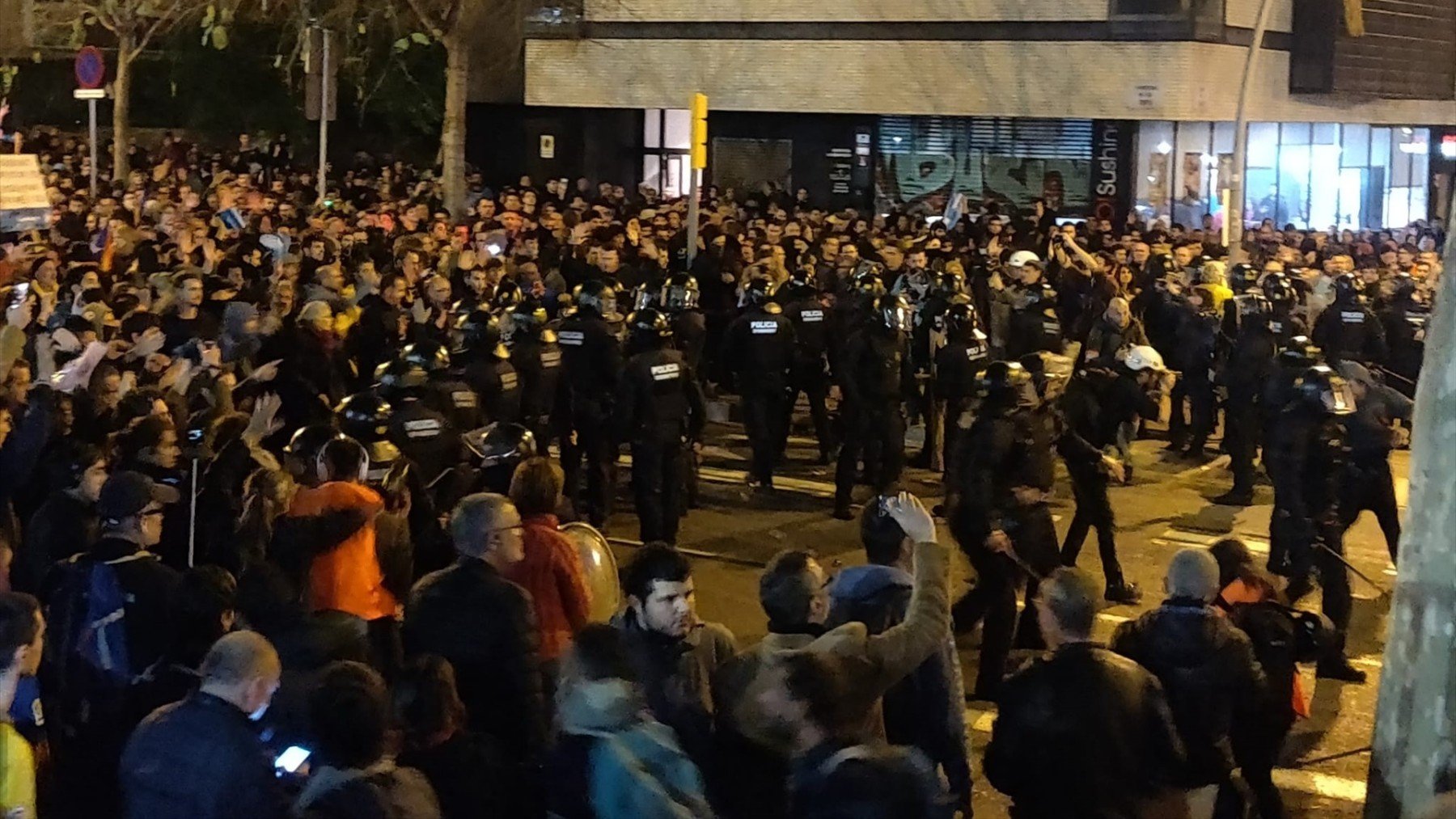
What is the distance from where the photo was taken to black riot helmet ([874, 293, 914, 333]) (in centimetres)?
1234

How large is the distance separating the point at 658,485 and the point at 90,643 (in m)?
5.77

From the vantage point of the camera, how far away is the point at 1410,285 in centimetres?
1576

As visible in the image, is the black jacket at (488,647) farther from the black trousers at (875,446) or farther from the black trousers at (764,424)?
the black trousers at (764,424)

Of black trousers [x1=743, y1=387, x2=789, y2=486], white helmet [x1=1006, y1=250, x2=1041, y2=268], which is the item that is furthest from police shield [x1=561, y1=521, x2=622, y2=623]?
white helmet [x1=1006, y1=250, x2=1041, y2=268]

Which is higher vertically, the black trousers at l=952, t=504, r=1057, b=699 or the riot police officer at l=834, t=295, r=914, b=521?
the riot police officer at l=834, t=295, r=914, b=521

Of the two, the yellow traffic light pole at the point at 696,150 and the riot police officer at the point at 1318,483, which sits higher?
the yellow traffic light pole at the point at 696,150

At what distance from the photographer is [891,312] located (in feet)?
40.5

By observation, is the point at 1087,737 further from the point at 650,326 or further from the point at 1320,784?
the point at 650,326

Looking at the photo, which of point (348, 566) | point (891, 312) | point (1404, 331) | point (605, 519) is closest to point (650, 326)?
point (605, 519)

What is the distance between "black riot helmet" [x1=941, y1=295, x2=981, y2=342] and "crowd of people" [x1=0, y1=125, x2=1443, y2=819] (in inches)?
1.5

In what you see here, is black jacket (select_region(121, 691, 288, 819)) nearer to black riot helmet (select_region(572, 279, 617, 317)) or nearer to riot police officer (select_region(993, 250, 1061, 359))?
black riot helmet (select_region(572, 279, 617, 317))

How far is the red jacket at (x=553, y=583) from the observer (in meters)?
6.30

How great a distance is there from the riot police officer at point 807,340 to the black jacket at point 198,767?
9416 mm

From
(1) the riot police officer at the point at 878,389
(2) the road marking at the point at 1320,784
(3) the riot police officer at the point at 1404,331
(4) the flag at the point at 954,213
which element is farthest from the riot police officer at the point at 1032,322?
(4) the flag at the point at 954,213
